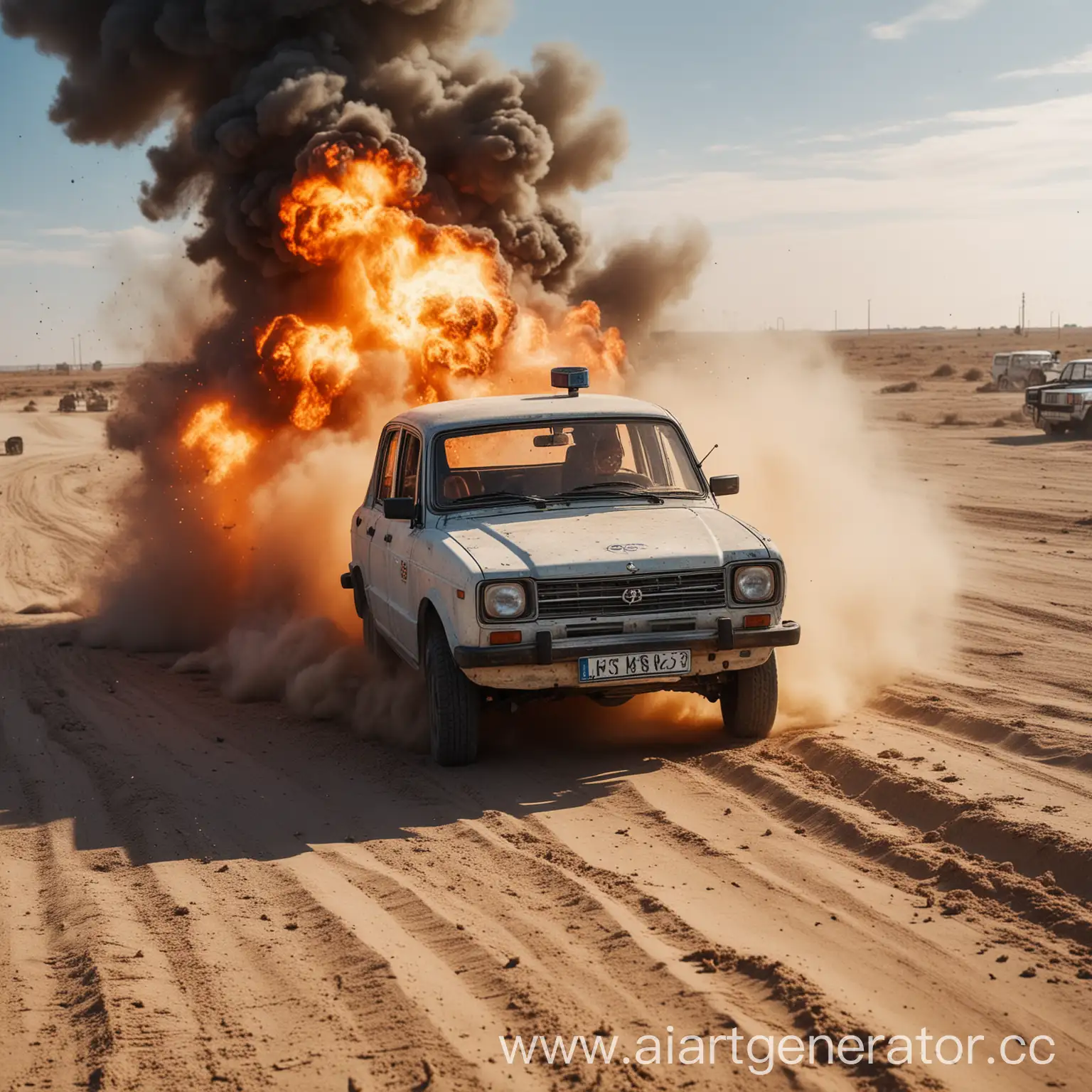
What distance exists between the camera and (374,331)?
596 inches

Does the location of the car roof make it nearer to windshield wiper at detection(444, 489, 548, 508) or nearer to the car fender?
windshield wiper at detection(444, 489, 548, 508)

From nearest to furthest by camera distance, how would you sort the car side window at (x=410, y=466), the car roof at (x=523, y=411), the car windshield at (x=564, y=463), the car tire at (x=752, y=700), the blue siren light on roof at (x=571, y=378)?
1. the car tire at (x=752, y=700)
2. the car windshield at (x=564, y=463)
3. the car roof at (x=523, y=411)
4. the car side window at (x=410, y=466)
5. the blue siren light on roof at (x=571, y=378)

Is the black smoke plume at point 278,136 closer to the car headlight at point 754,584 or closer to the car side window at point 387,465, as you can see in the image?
the car side window at point 387,465

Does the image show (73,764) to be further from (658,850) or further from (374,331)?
(374,331)

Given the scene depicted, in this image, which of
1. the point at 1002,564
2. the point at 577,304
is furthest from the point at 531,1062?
the point at 577,304

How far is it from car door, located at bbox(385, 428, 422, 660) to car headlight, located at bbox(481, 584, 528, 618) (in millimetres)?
1031

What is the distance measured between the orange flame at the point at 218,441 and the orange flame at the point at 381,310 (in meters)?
0.02

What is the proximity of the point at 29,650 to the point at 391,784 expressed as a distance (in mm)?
6292

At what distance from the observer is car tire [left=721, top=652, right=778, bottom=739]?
25.4 feet

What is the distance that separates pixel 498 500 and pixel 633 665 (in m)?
1.60

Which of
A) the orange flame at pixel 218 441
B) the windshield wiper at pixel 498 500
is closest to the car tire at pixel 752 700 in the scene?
the windshield wiper at pixel 498 500

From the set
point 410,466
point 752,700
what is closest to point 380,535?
point 410,466

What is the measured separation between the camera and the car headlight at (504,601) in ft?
23.2

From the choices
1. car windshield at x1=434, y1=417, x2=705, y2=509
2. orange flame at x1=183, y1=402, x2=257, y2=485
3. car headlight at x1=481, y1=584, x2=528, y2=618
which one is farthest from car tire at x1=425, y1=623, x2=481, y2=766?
orange flame at x1=183, y1=402, x2=257, y2=485
